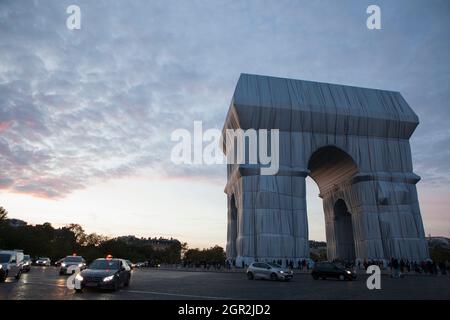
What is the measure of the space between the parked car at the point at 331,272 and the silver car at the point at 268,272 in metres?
2.83

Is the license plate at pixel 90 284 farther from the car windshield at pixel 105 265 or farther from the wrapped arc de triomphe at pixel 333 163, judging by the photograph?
the wrapped arc de triomphe at pixel 333 163

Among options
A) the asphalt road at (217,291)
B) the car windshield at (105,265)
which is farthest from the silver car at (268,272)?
the car windshield at (105,265)

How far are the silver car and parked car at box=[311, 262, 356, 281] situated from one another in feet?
9.27

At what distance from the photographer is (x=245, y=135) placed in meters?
44.5

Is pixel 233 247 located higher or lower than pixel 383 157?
lower

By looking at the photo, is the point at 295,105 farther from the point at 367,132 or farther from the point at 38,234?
the point at 38,234

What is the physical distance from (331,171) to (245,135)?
15714 millimetres

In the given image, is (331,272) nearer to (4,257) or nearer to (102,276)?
(102,276)

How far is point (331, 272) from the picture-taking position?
2819cm

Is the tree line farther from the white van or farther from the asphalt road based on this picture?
the asphalt road

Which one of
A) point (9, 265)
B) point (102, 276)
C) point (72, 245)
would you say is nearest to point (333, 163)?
point (9, 265)

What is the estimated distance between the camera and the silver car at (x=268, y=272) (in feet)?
86.6

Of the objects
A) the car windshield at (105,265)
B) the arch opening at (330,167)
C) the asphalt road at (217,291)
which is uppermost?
the arch opening at (330,167)
